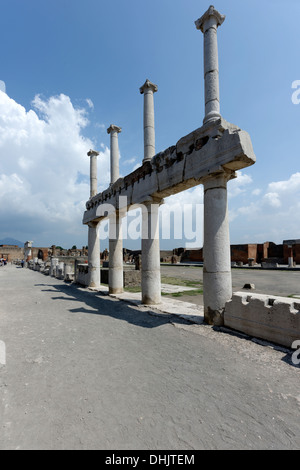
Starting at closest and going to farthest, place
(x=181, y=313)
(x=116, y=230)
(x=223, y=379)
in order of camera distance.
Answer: (x=223, y=379)
(x=181, y=313)
(x=116, y=230)

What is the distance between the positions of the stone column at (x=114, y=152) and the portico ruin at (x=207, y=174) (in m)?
2.17

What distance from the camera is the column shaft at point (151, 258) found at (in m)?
7.59

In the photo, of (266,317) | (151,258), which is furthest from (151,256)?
(266,317)

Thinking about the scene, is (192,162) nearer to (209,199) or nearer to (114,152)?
(209,199)

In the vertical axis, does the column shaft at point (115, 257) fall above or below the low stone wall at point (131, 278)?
above

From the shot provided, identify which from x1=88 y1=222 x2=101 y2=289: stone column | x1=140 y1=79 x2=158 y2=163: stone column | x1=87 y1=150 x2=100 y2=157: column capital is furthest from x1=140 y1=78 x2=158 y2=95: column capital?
x1=88 y1=222 x2=101 y2=289: stone column

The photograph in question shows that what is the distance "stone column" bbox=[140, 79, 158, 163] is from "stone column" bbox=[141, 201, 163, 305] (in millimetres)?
1746

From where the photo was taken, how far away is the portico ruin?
5.26 m

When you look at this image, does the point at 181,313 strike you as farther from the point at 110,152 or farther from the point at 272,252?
the point at 272,252

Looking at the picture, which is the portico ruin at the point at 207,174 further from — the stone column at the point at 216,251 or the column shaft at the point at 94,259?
the column shaft at the point at 94,259

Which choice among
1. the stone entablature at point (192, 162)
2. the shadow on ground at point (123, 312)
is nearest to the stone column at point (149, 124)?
the stone entablature at point (192, 162)
